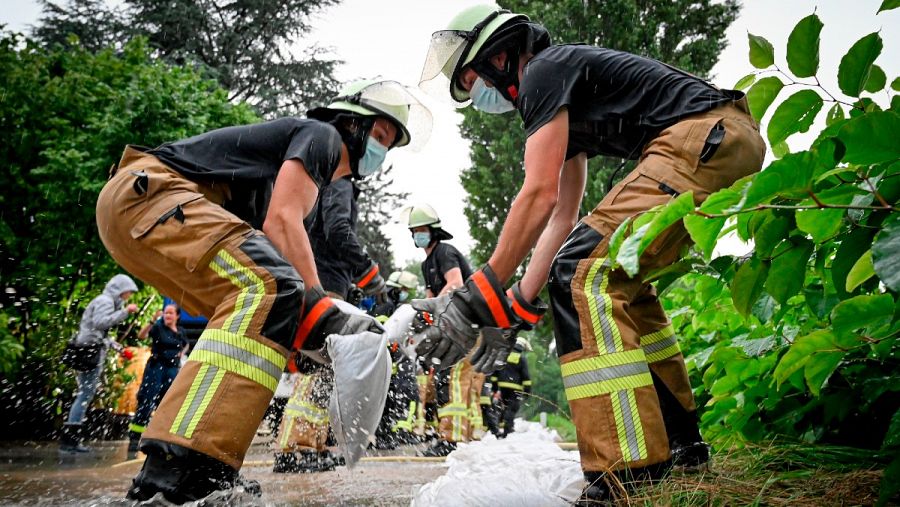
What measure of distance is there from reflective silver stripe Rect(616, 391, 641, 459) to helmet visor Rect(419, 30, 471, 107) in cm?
171

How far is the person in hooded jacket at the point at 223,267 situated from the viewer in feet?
7.63

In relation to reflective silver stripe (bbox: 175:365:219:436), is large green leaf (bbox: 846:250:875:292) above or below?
above

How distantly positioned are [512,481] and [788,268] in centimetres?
144

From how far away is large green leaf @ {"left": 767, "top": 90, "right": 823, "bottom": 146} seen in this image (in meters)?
1.39

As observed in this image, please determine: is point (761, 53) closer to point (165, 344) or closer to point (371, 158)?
point (371, 158)

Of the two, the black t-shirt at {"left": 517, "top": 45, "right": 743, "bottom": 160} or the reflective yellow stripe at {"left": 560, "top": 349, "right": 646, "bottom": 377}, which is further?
the black t-shirt at {"left": 517, "top": 45, "right": 743, "bottom": 160}

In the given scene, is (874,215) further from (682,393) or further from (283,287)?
(283,287)

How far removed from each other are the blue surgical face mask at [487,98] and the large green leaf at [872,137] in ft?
7.05

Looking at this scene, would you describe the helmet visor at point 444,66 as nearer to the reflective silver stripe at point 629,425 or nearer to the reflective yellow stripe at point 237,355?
the reflective yellow stripe at point 237,355

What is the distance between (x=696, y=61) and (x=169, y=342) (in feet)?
50.7

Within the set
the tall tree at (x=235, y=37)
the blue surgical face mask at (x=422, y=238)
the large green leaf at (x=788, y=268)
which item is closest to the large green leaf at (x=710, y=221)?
the large green leaf at (x=788, y=268)

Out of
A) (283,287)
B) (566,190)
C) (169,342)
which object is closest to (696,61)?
(169,342)

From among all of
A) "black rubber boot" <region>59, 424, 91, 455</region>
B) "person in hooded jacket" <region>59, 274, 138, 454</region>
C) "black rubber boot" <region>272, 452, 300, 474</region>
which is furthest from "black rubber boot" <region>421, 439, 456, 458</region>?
"person in hooded jacket" <region>59, 274, 138, 454</region>

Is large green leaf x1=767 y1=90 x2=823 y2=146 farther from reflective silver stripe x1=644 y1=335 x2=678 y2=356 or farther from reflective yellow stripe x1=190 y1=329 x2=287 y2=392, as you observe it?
reflective yellow stripe x1=190 y1=329 x2=287 y2=392
